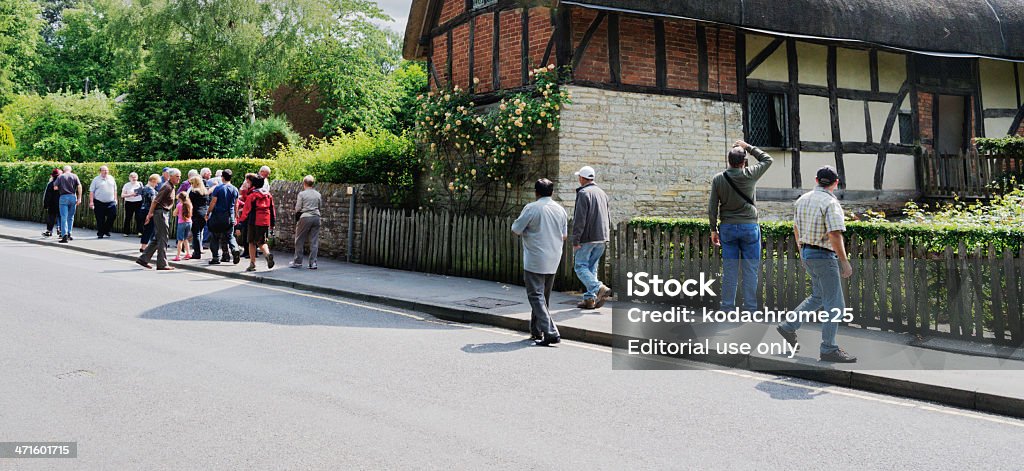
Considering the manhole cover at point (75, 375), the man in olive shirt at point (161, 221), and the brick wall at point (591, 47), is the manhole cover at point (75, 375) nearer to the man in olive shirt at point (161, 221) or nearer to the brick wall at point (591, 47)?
the man in olive shirt at point (161, 221)

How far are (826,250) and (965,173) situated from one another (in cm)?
1151

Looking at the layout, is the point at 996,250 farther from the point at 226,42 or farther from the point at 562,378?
the point at 226,42

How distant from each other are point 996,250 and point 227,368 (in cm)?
744

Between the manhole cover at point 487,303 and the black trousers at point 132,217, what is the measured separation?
490 inches

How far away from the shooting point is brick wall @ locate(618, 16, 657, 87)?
13.1 metres

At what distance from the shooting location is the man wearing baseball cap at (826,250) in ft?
21.6

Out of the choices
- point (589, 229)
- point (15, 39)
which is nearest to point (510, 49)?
point (589, 229)

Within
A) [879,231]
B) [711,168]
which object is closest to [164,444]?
[879,231]

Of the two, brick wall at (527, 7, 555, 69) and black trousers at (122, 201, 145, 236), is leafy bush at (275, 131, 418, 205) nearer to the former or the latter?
brick wall at (527, 7, 555, 69)

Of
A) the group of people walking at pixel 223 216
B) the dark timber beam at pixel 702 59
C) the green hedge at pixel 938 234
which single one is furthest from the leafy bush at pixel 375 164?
the green hedge at pixel 938 234

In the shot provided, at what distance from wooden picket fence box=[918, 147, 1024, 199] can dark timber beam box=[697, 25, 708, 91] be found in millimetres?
6147

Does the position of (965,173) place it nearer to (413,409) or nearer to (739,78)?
(739,78)

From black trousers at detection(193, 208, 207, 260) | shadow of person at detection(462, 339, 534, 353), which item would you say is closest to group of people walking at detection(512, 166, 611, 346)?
shadow of person at detection(462, 339, 534, 353)

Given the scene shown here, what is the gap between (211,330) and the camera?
8.18 metres
